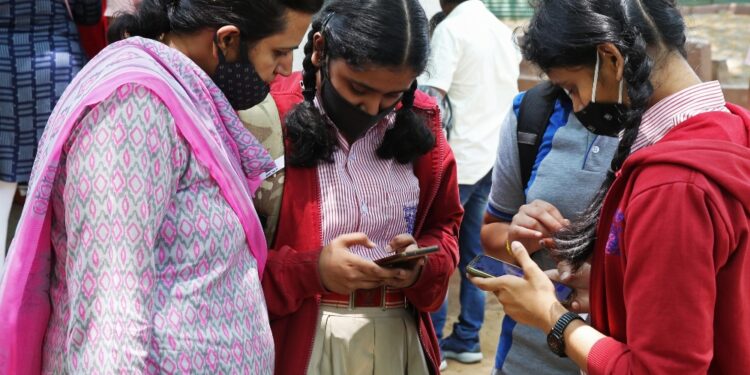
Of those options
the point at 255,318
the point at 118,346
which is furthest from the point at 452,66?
the point at 118,346

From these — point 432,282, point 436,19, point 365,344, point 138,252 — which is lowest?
point 436,19

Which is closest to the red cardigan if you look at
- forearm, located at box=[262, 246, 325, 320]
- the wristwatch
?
forearm, located at box=[262, 246, 325, 320]

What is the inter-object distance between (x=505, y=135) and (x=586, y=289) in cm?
56

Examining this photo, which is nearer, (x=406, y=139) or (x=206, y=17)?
(x=206, y=17)

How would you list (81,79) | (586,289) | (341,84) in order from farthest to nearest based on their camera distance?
(341,84)
(586,289)
(81,79)

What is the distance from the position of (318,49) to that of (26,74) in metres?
1.54

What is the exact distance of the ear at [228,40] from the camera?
6.11 ft

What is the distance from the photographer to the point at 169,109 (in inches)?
65.2

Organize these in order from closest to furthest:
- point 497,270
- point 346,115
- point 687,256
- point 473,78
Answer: point 687,256
point 497,270
point 346,115
point 473,78

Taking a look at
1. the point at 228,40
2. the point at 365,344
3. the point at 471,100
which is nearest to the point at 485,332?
the point at 471,100

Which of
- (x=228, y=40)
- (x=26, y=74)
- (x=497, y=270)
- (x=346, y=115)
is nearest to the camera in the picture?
(x=228, y=40)

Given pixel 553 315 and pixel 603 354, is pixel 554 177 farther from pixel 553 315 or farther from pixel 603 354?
pixel 603 354

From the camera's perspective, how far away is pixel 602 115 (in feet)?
6.51

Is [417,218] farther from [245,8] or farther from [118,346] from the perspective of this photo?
[118,346]
